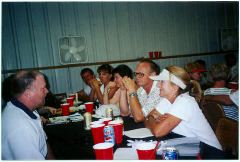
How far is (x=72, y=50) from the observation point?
599 centimetres

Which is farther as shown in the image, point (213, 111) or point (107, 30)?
point (107, 30)

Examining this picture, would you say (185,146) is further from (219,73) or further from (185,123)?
(219,73)

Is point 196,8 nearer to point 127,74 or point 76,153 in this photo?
point 127,74

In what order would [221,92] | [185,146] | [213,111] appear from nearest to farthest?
1. [185,146]
2. [213,111]
3. [221,92]

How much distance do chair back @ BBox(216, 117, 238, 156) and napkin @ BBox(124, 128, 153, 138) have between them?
501 mm

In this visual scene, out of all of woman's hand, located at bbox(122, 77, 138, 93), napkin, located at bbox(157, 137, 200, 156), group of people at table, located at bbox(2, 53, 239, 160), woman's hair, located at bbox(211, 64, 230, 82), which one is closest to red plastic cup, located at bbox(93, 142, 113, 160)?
napkin, located at bbox(157, 137, 200, 156)

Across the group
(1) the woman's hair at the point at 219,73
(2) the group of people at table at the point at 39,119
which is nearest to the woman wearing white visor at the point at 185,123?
(2) the group of people at table at the point at 39,119

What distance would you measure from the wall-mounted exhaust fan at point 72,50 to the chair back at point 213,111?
415cm

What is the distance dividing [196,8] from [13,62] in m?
5.22

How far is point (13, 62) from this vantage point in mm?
5531

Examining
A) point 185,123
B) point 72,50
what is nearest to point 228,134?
Result: point 185,123

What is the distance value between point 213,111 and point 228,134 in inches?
22.8

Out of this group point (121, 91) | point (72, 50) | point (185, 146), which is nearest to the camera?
point (185, 146)

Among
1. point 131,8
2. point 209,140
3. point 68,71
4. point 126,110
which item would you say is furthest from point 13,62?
point 209,140
